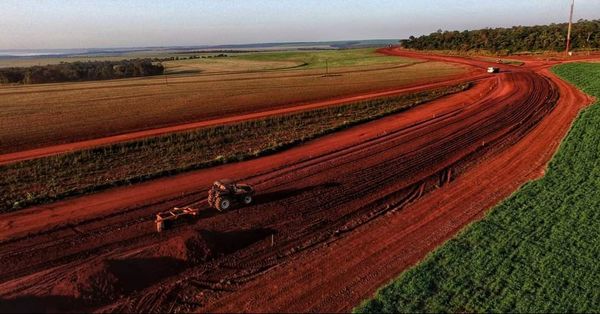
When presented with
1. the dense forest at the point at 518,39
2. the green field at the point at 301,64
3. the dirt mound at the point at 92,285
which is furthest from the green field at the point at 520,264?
the dense forest at the point at 518,39

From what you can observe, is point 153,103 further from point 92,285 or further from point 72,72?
point 72,72

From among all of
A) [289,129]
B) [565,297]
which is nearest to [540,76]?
[289,129]

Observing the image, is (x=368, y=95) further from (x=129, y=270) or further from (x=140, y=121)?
(x=129, y=270)

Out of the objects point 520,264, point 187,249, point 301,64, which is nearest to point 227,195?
point 187,249

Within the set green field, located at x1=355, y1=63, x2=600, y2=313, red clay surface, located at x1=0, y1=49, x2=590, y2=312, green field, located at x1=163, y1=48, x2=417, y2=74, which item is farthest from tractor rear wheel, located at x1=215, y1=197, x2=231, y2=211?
green field, located at x1=163, y1=48, x2=417, y2=74

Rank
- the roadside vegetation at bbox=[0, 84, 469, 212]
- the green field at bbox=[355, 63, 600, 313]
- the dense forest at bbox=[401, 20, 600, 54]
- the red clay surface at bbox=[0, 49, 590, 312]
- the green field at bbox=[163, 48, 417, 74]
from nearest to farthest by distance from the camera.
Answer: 1. the green field at bbox=[355, 63, 600, 313]
2. the red clay surface at bbox=[0, 49, 590, 312]
3. the roadside vegetation at bbox=[0, 84, 469, 212]
4. the dense forest at bbox=[401, 20, 600, 54]
5. the green field at bbox=[163, 48, 417, 74]

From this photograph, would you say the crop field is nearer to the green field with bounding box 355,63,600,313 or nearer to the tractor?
the tractor

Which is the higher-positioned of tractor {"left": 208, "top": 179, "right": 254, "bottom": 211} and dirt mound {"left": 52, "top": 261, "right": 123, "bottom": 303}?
tractor {"left": 208, "top": 179, "right": 254, "bottom": 211}

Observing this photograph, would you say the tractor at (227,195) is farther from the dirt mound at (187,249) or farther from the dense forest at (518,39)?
the dense forest at (518,39)
